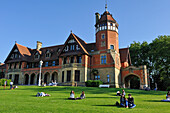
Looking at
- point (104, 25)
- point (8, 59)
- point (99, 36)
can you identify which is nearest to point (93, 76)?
point (99, 36)

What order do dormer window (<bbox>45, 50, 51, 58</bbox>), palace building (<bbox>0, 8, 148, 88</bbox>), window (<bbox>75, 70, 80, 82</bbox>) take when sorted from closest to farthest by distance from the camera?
window (<bbox>75, 70, 80, 82</bbox>) → palace building (<bbox>0, 8, 148, 88</bbox>) → dormer window (<bbox>45, 50, 51, 58</bbox>)

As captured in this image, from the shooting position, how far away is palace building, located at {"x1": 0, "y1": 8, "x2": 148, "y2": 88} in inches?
1459

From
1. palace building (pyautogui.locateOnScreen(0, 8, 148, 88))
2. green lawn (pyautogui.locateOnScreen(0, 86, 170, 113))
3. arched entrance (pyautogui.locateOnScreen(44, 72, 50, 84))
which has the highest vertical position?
palace building (pyautogui.locateOnScreen(0, 8, 148, 88))

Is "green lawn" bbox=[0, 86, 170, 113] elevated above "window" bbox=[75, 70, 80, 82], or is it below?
below

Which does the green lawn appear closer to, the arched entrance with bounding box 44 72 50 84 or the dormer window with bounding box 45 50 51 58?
the arched entrance with bounding box 44 72 50 84

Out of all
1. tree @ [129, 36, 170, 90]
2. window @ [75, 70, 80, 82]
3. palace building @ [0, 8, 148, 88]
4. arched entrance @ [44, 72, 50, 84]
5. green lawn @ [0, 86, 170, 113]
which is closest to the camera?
green lawn @ [0, 86, 170, 113]

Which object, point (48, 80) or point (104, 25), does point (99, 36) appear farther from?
point (48, 80)

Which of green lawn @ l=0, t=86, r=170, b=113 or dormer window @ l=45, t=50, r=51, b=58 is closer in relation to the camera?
green lawn @ l=0, t=86, r=170, b=113

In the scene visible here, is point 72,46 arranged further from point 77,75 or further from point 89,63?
point 77,75

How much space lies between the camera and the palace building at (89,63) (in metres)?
37.1

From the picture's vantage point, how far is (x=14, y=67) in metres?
47.7

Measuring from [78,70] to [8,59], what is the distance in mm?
24729

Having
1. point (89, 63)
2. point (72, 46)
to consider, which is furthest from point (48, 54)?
point (89, 63)

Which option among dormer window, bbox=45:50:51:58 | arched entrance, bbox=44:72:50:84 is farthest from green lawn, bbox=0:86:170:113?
dormer window, bbox=45:50:51:58
